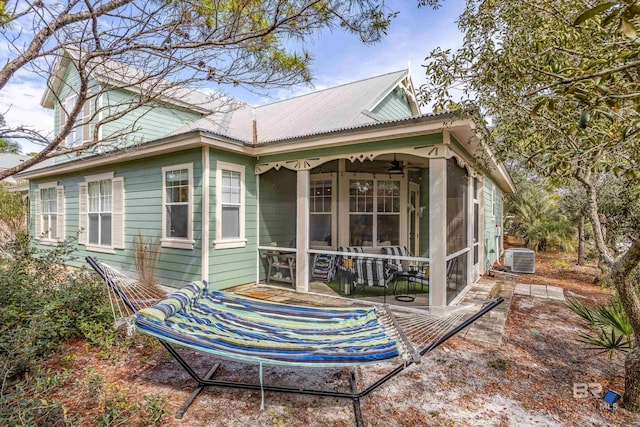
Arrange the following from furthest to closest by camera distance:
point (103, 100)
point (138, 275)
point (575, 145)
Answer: point (103, 100) < point (138, 275) < point (575, 145)

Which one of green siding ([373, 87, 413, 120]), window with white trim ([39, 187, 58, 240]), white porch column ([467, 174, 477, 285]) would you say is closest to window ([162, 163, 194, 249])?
green siding ([373, 87, 413, 120])

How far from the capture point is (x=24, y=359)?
2.91 meters

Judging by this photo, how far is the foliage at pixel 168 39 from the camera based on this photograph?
2740 millimetres

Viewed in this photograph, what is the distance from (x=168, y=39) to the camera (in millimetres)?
3059

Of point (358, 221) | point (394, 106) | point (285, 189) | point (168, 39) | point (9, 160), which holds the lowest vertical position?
point (358, 221)

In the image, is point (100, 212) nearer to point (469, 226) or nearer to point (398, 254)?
point (398, 254)

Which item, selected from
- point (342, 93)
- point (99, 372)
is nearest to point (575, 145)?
point (99, 372)

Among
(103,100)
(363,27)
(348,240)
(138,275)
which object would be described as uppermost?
(103,100)

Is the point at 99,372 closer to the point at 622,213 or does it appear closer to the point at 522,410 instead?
the point at 522,410

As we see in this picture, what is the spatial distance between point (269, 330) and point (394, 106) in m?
7.79

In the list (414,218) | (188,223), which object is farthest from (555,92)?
(414,218)

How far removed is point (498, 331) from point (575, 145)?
8.67 feet

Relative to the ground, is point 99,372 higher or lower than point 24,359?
lower

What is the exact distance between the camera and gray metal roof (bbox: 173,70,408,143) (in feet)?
22.9
